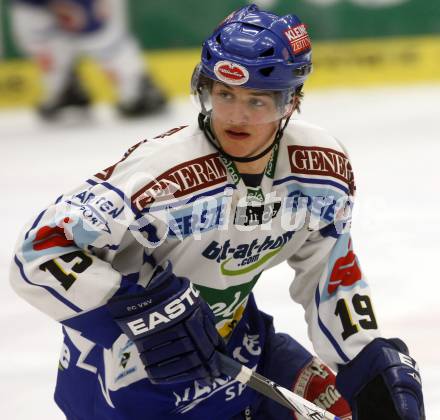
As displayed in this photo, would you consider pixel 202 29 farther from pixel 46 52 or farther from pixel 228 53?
pixel 228 53

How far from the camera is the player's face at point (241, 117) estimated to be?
242 centimetres

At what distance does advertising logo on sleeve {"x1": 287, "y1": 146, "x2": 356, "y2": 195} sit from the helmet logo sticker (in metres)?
0.26

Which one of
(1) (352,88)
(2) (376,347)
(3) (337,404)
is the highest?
(2) (376,347)

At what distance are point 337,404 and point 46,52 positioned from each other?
673cm

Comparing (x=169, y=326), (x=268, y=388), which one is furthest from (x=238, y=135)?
(x=268, y=388)

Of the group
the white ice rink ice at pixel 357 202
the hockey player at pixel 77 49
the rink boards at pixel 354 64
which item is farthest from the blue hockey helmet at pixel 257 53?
the rink boards at pixel 354 64

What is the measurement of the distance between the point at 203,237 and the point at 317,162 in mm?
355

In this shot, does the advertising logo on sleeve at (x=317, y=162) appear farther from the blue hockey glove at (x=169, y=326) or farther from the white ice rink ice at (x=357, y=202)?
the white ice rink ice at (x=357, y=202)

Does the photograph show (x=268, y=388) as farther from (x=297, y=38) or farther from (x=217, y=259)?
(x=297, y=38)

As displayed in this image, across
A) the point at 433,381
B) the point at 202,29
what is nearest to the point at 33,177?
the point at 202,29

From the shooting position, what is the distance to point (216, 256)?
8.41 feet

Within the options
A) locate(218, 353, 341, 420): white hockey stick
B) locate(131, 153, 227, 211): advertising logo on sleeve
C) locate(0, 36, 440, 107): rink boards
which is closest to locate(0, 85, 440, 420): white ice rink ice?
locate(0, 36, 440, 107): rink boards

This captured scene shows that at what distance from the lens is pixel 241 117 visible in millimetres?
2408

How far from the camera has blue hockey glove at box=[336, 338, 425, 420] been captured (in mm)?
2521
